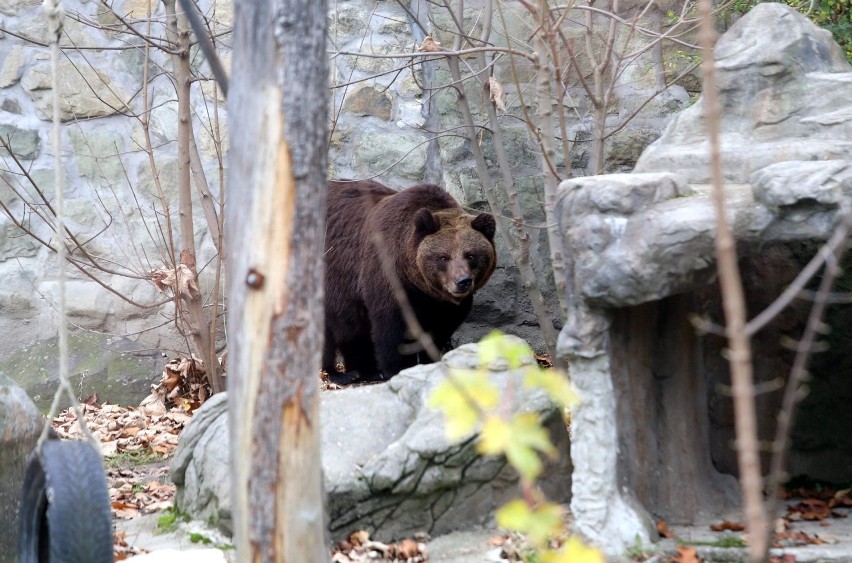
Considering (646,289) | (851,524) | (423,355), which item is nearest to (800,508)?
(851,524)

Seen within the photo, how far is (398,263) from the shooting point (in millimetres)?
7801

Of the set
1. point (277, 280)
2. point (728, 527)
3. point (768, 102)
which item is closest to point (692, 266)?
point (768, 102)

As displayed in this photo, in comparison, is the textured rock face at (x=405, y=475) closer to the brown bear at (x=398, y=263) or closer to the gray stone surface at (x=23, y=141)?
the brown bear at (x=398, y=263)

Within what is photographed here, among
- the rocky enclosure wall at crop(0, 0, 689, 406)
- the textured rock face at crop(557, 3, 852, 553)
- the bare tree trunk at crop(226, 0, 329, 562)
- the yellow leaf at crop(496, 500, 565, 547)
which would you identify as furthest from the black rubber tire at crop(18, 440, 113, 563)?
the rocky enclosure wall at crop(0, 0, 689, 406)

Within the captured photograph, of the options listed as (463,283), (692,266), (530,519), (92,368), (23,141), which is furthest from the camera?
(23,141)

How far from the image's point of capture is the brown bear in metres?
7.55

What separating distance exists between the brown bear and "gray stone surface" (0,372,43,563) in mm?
3493

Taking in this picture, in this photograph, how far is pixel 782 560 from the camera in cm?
394

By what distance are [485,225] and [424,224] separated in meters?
0.49

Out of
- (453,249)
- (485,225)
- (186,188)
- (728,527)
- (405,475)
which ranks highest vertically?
(186,188)

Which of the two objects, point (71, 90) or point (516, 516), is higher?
point (71, 90)

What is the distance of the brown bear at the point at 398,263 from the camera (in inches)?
297

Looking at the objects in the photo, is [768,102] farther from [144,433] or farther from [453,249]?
[144,433]

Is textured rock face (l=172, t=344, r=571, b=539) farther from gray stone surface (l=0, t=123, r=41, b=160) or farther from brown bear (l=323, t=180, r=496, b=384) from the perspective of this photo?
gray stone surface (l=0, t=123, r=41, b=160)
